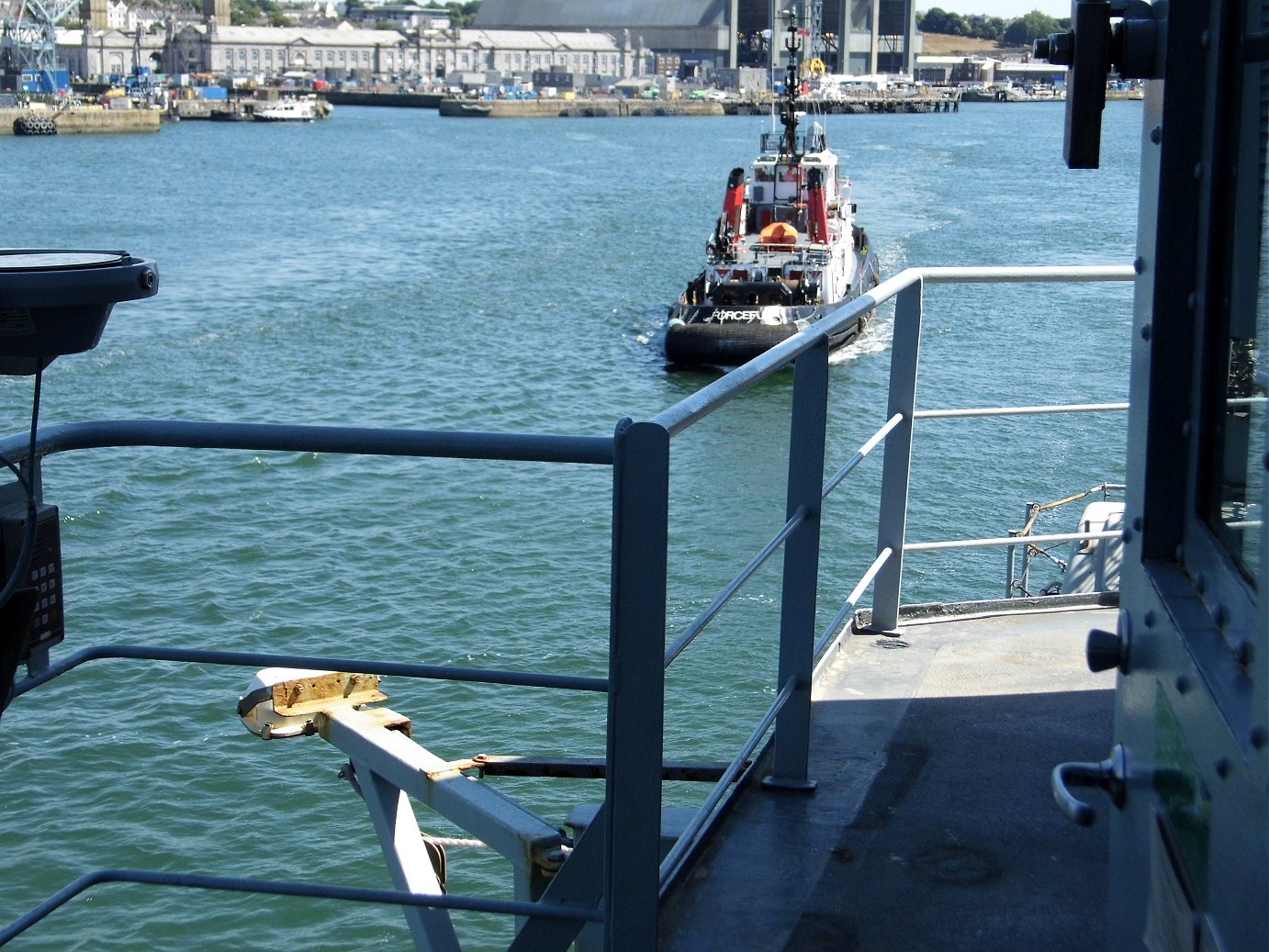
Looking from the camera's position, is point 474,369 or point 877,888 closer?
point 877,888

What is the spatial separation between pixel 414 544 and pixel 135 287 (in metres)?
13.0

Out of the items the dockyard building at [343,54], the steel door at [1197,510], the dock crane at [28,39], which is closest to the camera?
the steel door at [1197,510]

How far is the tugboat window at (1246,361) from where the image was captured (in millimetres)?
1405

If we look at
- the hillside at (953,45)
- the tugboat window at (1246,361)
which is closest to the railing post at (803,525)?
the tugboat window at (1246,361)

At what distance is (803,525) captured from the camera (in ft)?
8.68

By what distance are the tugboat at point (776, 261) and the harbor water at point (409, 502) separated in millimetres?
955

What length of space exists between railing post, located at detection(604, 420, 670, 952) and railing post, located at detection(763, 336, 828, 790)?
0.69m

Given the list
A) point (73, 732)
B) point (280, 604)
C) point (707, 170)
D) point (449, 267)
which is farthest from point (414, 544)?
point (707, 170)

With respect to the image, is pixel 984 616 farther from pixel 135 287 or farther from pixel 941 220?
pixel 941 220

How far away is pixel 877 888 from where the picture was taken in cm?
256

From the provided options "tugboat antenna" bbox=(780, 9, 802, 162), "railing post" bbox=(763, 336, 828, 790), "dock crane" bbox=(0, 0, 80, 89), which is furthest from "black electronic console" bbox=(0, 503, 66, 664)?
"dock crane" bbox=(0, 0, 80, 89)

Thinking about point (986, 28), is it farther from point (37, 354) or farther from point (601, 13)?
point (37, 354)

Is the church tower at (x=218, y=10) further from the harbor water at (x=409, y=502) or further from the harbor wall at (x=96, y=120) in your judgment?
the harbor water at (x=409, y=502)

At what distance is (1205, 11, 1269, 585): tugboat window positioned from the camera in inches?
55.3
